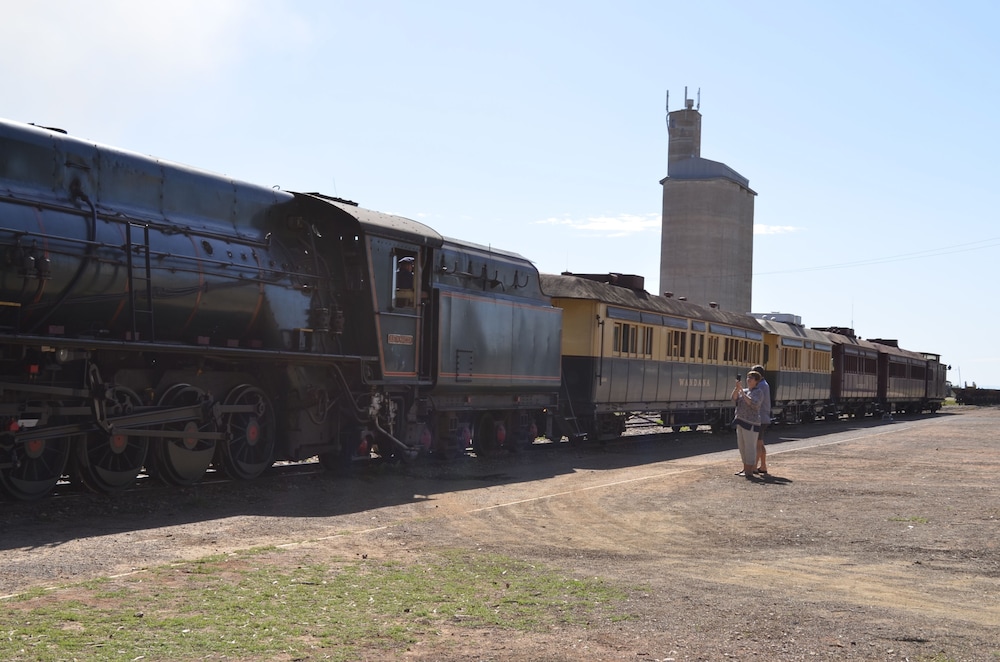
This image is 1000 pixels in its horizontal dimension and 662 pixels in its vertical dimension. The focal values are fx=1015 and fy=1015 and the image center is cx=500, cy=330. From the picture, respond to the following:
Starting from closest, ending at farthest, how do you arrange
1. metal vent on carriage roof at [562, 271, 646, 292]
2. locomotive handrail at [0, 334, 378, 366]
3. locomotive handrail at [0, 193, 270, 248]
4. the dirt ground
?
the dirt ground → locomotive handrail at [0, 334, 378, 366] → locomotive handrail at [0, 193, 270, 248] → metal vent on carriage roof at [562, 271, 646, 292]

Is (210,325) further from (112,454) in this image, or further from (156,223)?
(112,454)

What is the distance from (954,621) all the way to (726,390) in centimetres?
2471

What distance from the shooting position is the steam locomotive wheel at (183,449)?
1242cm

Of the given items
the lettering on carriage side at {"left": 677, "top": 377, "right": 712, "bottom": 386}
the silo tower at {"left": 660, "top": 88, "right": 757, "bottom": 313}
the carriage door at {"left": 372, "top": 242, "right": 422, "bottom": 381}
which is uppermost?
the silo tower at {"left": 660, "top": 88, "right": 757, "bottom": 313}

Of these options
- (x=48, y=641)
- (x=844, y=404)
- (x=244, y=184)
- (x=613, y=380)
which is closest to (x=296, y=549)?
(x=48, y=641)

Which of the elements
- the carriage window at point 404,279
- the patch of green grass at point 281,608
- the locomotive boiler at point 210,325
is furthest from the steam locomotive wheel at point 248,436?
the patch of green grass at point 281,608

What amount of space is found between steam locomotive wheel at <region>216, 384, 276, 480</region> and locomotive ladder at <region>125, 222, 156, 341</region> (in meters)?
1.75

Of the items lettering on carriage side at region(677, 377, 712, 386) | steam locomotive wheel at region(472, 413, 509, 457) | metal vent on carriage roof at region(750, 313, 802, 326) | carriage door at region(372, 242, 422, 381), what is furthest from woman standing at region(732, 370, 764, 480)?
metal vent on carriage roof at region(750, 313, 802, 326)

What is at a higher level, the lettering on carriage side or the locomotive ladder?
the locomotive ladder

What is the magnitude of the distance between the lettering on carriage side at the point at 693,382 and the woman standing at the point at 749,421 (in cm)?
1056

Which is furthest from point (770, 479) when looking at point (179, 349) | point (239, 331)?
point (179, 349)

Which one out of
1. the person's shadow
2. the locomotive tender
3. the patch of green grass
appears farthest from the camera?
the person's shadow

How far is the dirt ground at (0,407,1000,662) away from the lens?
6.19 m

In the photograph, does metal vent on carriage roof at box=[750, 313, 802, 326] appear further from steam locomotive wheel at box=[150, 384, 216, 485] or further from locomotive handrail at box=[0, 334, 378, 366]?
steam locomotive wheel at box=[150, 384, 216, 485]
